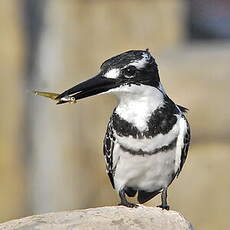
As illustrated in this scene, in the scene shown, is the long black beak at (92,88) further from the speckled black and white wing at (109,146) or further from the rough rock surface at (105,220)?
the rough rock surface at (105,220)

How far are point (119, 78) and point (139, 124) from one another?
0.84ft

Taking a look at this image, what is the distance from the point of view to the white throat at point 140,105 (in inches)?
226

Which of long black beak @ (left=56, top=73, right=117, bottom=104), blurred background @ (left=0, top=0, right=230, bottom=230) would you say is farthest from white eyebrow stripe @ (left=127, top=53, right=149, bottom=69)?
blurred background @ (left=0, top=0, right=230, bottom=230)

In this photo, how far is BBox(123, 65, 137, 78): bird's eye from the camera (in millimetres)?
5656

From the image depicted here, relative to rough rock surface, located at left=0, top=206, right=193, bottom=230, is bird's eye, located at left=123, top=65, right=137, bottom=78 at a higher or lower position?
higher

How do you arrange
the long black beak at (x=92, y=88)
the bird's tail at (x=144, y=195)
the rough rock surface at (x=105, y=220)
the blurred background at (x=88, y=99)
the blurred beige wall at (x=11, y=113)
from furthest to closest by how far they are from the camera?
the blurred beige wall at (x=11, y=113), the blurred background at (x=88, y=99), the bird's tail at (x=144, y=195), the long black beak at (x=92, y=88), the rough rock surface at (x=105, y=220)

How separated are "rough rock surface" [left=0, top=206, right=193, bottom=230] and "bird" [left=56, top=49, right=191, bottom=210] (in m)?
0.19

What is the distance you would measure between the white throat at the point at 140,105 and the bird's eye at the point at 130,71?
0.09m

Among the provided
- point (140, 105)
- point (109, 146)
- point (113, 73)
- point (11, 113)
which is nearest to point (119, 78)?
point (113, 73)

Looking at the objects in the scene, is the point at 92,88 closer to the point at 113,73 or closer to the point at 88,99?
the point at 113,73

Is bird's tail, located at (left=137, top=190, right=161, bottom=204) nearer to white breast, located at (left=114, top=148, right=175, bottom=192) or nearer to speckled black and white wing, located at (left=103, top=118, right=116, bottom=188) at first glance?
white breast, located at (left=114, top=148, right=175, bottom=192)

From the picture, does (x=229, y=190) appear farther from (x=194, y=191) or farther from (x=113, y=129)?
(x=113, y=129)

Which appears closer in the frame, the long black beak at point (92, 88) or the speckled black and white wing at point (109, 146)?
the long black beak at point (92, 88)

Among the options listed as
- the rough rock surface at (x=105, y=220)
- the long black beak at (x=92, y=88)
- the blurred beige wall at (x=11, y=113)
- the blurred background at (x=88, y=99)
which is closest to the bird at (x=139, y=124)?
the long black beak at (x=92, y=88)
